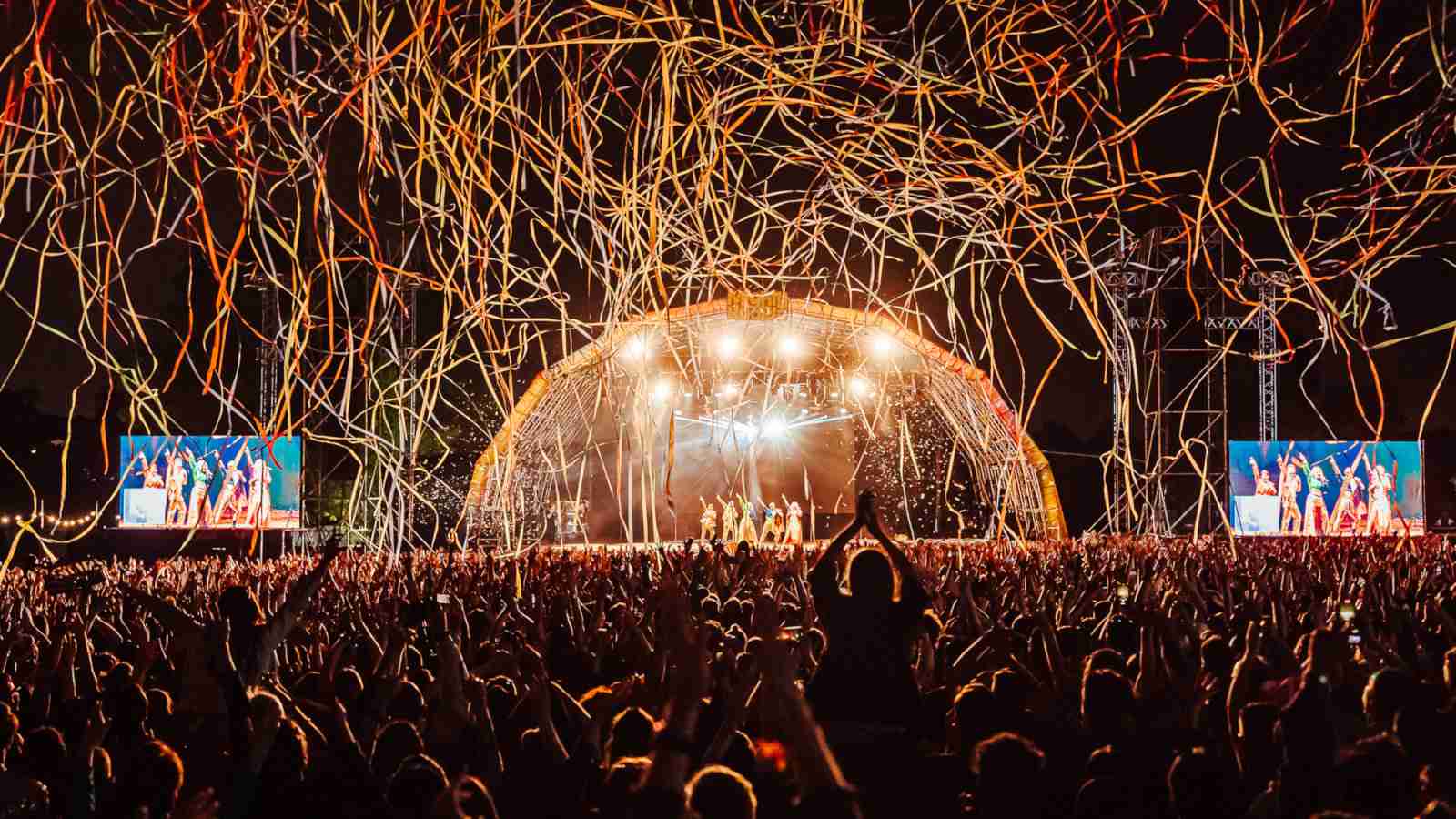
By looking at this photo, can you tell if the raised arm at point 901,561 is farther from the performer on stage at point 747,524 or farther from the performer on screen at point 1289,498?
the performer on screen at point 1289,498

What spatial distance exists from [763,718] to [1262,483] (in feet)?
73.5

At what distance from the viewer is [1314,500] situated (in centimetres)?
2283

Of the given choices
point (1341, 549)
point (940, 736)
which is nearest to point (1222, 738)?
point (940, 736)

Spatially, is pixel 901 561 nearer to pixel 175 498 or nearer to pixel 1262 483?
pixel 175 498

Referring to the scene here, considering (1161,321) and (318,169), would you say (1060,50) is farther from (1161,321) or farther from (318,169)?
(1161,321)

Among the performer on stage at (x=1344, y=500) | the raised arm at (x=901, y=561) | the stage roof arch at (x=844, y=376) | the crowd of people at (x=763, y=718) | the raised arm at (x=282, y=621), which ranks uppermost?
the stage roof arch at (x=844, y=376)

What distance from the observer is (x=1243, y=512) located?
22641 millimetres

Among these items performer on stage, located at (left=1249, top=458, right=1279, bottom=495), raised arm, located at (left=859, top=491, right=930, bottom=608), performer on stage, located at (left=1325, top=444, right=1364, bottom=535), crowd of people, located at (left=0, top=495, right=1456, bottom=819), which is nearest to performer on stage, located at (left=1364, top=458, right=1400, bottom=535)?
performer on stage, located at (left=1325, top=444, right=1364, bottom=535)

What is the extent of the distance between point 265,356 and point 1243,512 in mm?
17743

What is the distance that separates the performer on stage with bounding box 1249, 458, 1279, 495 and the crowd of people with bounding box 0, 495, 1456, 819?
17.7m

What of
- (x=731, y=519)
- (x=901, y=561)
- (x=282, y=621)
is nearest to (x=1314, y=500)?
(x=731, y=519)

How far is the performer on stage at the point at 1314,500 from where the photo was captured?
22.6 m

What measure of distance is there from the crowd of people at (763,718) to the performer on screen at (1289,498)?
18.0 m

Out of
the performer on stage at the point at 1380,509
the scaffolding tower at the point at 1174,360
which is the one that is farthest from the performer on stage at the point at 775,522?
the performer on stage at the point at 1380,509
